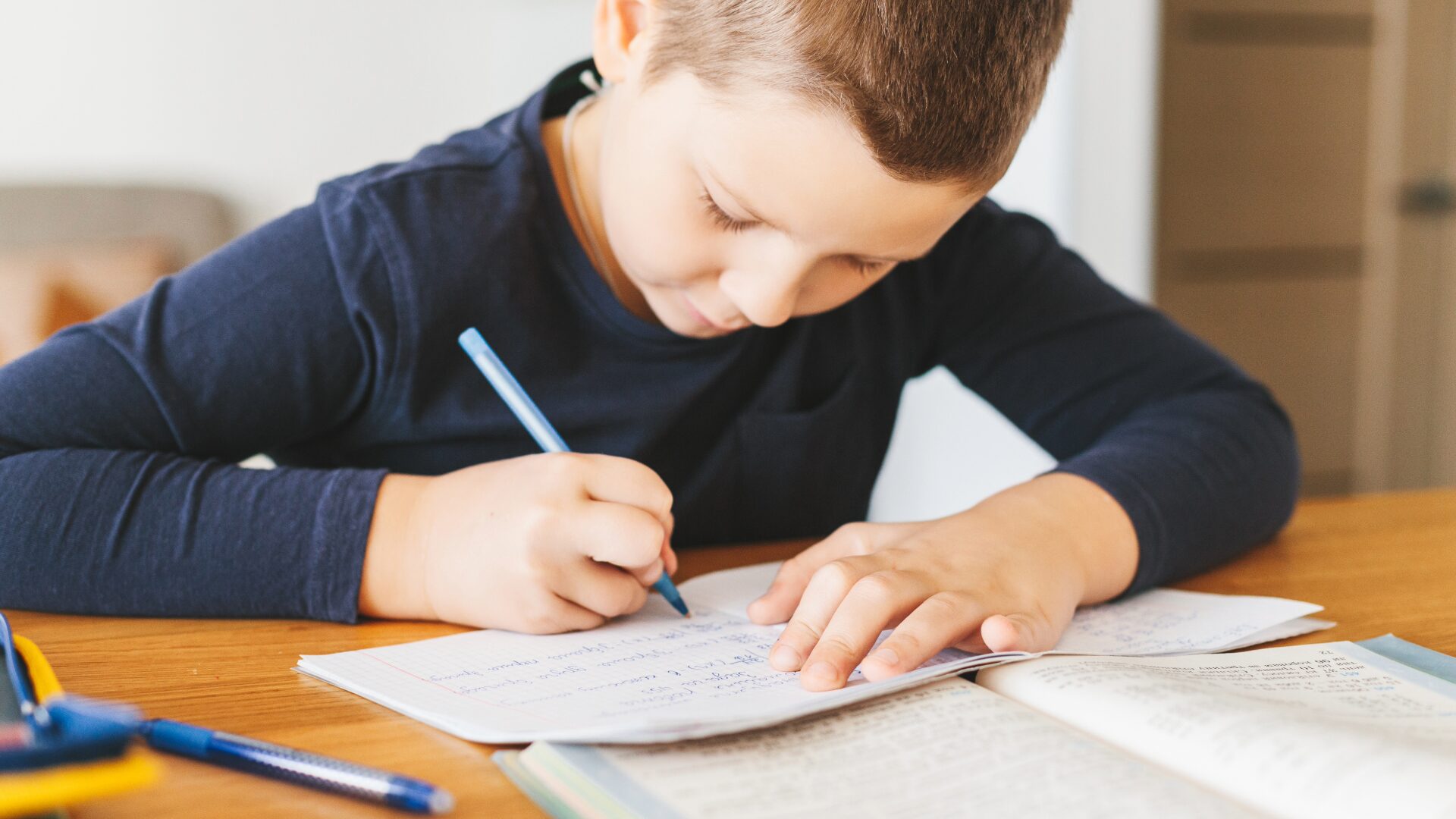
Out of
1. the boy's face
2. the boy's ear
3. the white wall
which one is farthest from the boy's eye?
the white wall

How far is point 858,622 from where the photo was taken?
19.2 inches

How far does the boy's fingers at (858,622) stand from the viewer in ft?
1.48

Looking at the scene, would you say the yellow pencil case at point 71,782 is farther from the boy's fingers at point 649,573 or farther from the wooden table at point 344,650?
the boy's fingers at point 649,573

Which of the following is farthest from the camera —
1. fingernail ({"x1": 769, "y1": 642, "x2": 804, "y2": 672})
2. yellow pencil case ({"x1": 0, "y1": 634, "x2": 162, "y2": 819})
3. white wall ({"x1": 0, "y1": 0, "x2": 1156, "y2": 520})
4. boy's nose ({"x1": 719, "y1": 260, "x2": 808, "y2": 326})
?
white wall ({"x1": 0, "y1": 0, "x2": 1156, "y2": 520})

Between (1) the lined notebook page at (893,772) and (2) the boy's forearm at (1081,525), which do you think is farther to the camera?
(2) the boy's forearm at (1081,525)

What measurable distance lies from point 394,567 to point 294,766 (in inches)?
8.0

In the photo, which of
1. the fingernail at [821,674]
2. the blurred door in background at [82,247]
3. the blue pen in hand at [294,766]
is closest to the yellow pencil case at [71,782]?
the blue pen in hand at [294,766]

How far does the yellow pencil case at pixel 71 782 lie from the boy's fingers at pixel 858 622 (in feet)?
0.79

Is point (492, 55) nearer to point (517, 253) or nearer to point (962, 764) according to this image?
point (517, 253)

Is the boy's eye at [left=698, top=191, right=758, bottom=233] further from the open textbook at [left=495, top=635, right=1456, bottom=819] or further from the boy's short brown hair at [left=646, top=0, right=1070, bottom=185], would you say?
the open textbook at [left=495, top=635, right=1456, bottom=819]

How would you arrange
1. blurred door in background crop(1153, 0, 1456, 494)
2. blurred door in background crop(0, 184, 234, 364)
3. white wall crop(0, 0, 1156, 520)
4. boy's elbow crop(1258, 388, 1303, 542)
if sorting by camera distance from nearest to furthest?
boy's elbow crop(1258, 388, 1303, 542), blurred door in background crop(0, 184, 234, 364), white wall crop(0, 0, 1156, 520), blurred door in background crop(1153, 0, 1456, 494)

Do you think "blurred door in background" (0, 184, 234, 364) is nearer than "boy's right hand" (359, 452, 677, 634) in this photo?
No

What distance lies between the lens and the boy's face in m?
0.56

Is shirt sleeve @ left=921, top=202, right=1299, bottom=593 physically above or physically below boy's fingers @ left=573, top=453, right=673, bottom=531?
below
